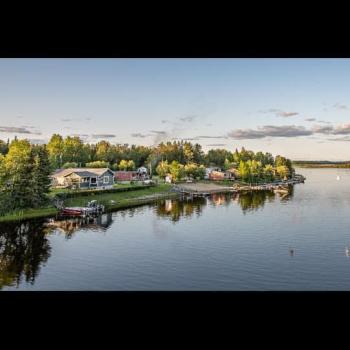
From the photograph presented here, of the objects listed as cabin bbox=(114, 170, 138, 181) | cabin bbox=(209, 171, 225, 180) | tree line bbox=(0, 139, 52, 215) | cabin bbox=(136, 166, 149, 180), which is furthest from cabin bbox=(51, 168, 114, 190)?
cabin bbox=(209, 171, 225, 180)

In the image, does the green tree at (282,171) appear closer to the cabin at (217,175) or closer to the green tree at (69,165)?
the cabin at (217,175)

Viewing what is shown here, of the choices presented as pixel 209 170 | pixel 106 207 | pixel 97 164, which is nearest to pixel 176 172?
pixel 209 170

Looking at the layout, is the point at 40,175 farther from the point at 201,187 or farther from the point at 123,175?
the point at 201,187

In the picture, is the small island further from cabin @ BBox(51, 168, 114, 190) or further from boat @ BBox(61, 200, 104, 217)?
boat @ BBox(61, 200, 104, 217)

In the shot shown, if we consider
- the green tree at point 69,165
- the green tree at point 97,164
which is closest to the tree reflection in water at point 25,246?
the green tree at point 69,165

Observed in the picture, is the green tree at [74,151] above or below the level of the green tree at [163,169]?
above
